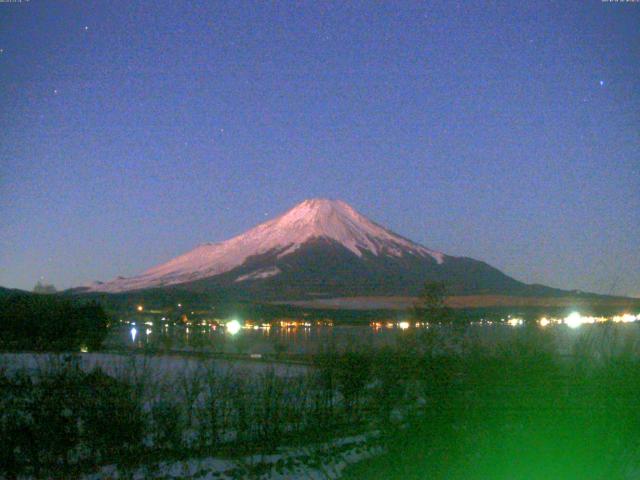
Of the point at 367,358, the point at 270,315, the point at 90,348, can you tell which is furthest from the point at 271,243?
the point at 367,358

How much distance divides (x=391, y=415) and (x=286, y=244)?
83.1m

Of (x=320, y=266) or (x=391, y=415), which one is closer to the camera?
(x=391, y=415)

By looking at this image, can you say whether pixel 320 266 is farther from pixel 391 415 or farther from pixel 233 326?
pixel 391 415

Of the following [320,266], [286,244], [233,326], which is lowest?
[233,326]

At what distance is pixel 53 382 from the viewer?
9.67 m

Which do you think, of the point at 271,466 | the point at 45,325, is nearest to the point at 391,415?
the point at 271,466

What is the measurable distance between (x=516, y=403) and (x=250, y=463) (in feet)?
12.8

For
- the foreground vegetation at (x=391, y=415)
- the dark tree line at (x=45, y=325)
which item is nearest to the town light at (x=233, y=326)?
the dark tree line at (x=45, y=325)

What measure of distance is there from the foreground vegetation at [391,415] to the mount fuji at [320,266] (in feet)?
152

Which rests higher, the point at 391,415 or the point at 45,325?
the point at 45,325

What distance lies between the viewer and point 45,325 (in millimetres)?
23812

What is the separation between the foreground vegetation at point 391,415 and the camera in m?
9.24

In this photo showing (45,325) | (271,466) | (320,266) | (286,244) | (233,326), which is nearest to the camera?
(271,466)

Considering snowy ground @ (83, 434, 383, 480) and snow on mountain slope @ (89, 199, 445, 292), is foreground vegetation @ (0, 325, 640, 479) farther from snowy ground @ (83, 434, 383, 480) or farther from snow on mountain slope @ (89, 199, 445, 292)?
snow on mountain slope @ (89, 199, 445, 292)
